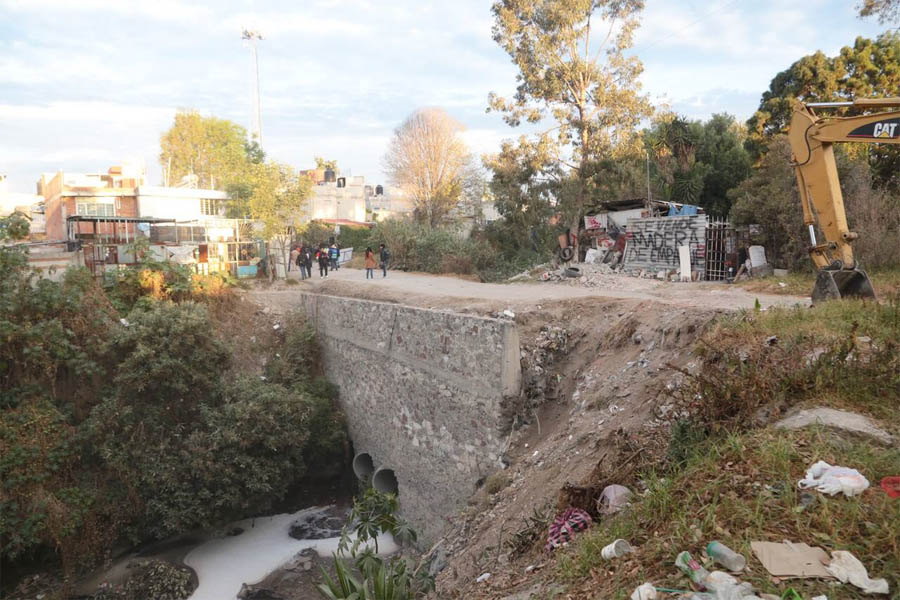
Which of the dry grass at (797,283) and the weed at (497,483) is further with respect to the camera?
the dry grass at (797,283)

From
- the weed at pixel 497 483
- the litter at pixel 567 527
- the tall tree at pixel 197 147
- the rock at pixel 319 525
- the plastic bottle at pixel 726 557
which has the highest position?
the tall tree at pixel 197 147

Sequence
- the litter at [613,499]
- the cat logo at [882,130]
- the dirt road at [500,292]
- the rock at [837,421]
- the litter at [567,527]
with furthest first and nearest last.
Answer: the dirt road at [500,292] < the cat logo at [882,130] < the litter at [567,527] < the litter at [613,499] < the rock at [837,421]

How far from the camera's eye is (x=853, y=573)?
2.53m

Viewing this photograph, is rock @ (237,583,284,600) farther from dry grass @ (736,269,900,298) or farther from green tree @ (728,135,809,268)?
green tree @ (728,135,809,268)

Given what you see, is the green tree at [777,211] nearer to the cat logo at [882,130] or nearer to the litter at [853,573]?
the cat logo at [882,130]

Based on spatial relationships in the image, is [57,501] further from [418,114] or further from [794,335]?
[418,114]

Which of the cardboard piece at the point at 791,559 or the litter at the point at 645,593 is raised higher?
the cardboard piece at the point at 791,559

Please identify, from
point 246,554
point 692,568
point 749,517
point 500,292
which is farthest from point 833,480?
point 500,292

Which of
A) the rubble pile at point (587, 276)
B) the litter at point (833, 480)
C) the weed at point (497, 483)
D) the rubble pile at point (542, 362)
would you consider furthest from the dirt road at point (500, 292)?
the litter at point (833, 480)

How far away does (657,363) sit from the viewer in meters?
7.11

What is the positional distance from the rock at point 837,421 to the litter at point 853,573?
1.27 meters

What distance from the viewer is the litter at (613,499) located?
396 cm

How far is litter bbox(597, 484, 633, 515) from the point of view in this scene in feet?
13.0

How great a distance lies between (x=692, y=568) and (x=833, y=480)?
1005mm
